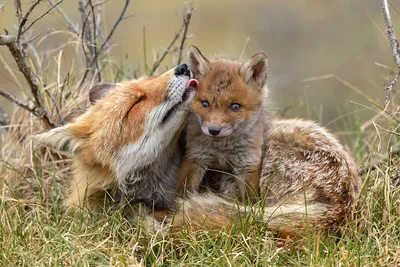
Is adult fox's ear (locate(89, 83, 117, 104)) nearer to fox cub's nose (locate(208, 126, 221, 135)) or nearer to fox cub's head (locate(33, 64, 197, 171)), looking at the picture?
fox cub's head (locate(33, 64, 197, 171))

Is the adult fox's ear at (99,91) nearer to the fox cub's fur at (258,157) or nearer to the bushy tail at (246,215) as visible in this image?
the fox cub's fur at (258,157)

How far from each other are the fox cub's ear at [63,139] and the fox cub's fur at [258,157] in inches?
29.6

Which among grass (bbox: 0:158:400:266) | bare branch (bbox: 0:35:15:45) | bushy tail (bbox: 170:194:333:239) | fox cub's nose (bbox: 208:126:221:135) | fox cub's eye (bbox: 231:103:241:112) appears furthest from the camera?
bare branch (bbox: 0:35:15:45)

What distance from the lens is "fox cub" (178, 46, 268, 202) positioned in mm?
5332

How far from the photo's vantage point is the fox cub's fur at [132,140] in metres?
5.30

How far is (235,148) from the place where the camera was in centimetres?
541

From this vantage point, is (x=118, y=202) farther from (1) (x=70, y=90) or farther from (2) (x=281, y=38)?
(2) (x=281, y=38)

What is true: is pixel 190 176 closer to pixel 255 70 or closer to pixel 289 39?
pixel 255 70

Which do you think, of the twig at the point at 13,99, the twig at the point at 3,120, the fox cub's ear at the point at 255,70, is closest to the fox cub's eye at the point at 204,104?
the fox cub's ear at the point at 255,70

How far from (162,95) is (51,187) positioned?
1.50 meters

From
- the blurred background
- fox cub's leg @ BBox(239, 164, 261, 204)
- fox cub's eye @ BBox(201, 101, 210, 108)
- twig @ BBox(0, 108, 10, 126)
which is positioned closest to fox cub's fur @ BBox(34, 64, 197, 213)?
fox cub's eye @ BBox(201, 101, 210, 108)

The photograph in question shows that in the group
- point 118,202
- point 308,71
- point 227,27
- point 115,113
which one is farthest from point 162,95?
point 227,27

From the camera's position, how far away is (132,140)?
5.36 m

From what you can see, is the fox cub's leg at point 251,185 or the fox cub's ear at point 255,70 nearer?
the fox cub's leg at point 251,185
